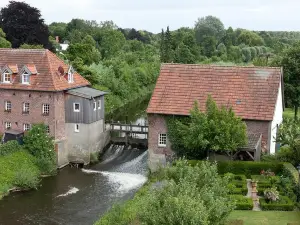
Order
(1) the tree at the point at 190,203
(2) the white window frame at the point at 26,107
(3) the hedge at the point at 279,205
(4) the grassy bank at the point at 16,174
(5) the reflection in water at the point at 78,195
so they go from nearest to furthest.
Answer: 1. (1) the tree at the point at 190,203
2. (3) the hedge at the point at 279,205
3. (5) the reflection in water at the point at 78,195
4. (4) the grassy bank at the point at 16,174
5. (2) the white window frame at the point at 26,107

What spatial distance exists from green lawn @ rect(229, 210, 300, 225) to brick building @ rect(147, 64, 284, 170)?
10051 mm

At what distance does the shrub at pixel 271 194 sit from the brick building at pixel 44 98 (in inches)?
752

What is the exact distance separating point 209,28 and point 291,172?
131m

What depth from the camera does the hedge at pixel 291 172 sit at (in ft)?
99.0

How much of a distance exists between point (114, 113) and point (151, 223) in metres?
46.8

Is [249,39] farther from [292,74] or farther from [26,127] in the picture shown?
[26,127]

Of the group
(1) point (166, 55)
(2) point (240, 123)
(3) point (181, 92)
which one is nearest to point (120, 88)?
(1) point (166, 55)

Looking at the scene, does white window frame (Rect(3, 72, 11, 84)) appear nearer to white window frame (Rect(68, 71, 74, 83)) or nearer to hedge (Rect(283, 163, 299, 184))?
white window frame (Rect(68, 71, 74, 83))

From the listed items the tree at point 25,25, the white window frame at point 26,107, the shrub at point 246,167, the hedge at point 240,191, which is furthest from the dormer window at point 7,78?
the tree at point 25,25

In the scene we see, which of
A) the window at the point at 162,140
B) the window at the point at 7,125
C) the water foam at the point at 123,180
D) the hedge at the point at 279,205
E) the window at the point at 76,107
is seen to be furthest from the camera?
the window at the point at 7,125

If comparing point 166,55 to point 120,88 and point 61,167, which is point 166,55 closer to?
point 120,88

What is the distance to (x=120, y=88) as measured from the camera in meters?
74.2

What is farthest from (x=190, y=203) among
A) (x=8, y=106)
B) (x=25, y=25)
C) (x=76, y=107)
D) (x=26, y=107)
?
(x=25, y=25)

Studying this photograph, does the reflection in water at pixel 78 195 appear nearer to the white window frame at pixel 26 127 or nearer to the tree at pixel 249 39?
the white window frame at pixel 26 127
